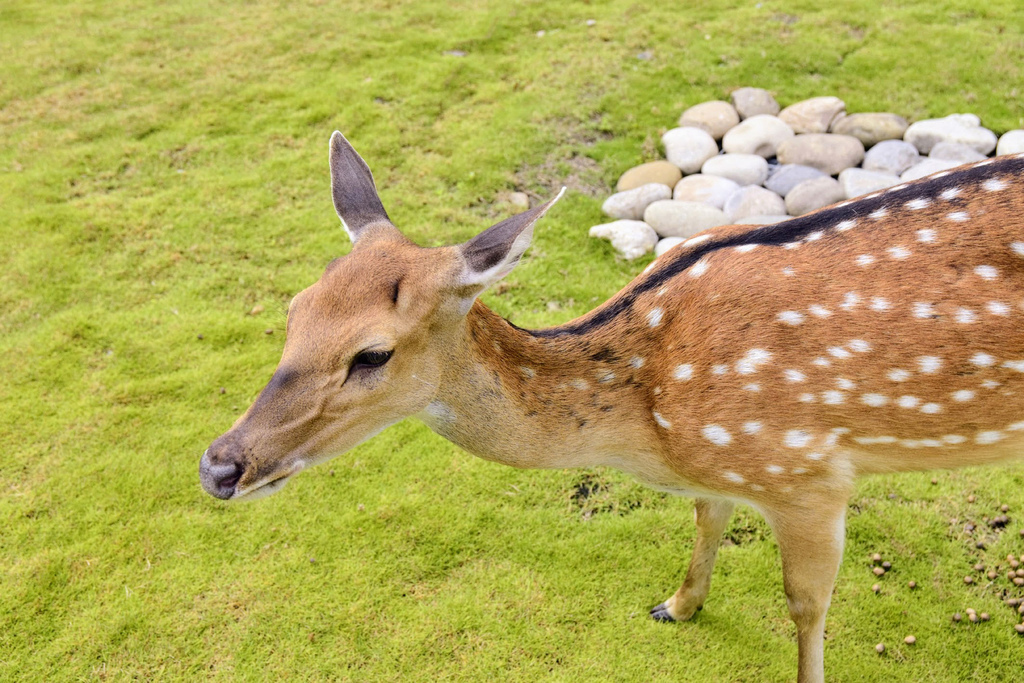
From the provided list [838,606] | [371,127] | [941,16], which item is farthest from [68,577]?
[941,16]

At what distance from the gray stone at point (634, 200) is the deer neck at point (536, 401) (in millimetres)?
3218

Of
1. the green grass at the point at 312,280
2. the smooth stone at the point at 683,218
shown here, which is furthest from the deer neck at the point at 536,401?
the smooth stone at the point at 683,218

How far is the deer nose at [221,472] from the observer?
2.33 metres

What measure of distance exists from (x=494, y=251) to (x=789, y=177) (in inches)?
163

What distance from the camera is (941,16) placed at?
773 centimetres

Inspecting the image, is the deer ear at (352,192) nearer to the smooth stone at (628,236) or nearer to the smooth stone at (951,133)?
the smooth stone at (628,236)

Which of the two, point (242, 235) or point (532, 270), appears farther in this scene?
point (242, 235)

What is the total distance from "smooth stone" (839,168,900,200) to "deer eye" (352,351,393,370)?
14.3ft

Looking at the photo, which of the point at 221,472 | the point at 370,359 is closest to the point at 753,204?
the point at 370,359

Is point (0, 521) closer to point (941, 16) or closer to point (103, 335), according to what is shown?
point (103, 335)

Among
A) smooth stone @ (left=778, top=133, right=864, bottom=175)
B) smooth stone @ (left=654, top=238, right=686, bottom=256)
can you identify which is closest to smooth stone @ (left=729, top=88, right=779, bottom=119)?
smooth stone @ (left=778, top=133, right=864, bottom=175)

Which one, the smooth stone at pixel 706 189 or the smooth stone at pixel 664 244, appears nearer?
the smooth stone at pixel 664 244

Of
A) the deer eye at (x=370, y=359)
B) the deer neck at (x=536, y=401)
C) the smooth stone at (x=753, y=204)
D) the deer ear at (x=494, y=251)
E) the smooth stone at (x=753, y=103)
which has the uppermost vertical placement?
the deer ear at (x=494, y=251)

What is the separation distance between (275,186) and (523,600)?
420 centimetres
